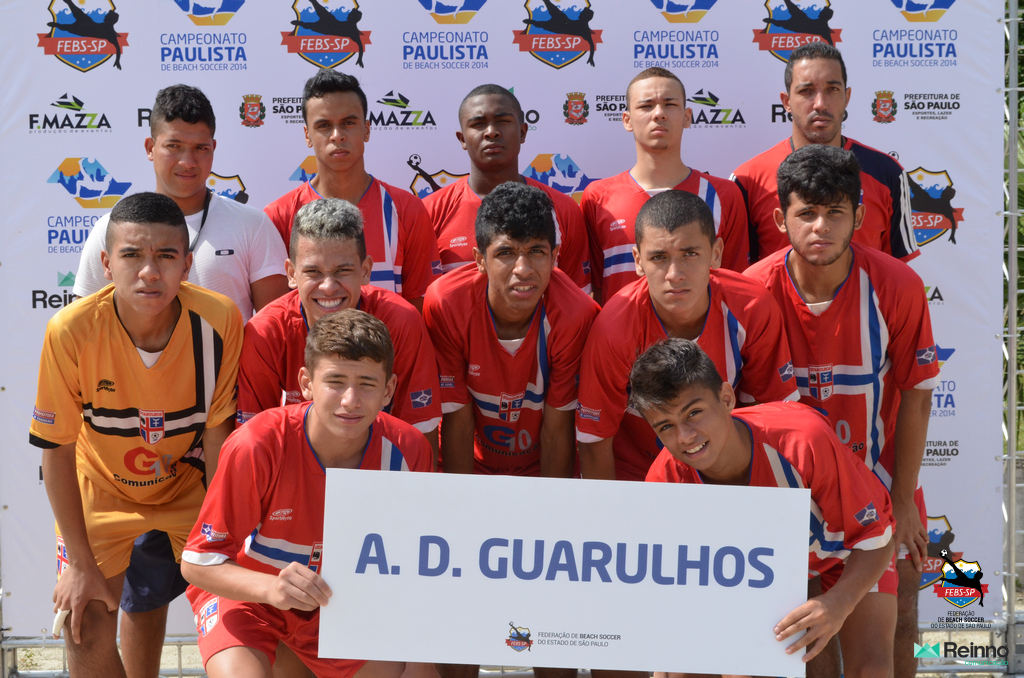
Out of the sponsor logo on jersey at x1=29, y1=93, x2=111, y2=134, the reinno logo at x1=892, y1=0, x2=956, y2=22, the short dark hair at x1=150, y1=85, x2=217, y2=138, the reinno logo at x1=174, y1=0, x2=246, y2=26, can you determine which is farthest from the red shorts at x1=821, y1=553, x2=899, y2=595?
the sponsor logo on jersey at x1=29, y1=93, x2=111, y2=134

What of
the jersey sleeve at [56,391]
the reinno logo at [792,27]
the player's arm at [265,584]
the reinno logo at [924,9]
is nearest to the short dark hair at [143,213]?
the jersey sleeve at [56,391]

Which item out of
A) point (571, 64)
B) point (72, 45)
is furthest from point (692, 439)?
point (72, 45)

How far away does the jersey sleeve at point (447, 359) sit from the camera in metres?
3.46

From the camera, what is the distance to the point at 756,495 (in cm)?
246

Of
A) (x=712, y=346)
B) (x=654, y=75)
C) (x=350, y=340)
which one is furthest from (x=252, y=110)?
(x=712, y=346)

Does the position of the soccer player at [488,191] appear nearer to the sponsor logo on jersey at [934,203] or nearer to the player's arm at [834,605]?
the player's arm at [834,605]

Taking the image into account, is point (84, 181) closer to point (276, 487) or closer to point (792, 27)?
point (276, 487)

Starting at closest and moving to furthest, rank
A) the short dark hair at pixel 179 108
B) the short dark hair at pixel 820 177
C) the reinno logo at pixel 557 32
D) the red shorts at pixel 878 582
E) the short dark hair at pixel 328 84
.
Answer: the red shorts at pixel 878 582, the short dark hair at pixel 820 177, the short dark hair at pixel 179 108, the short dark hair at pixel 328 84, the reinno logo at pixel 557 32

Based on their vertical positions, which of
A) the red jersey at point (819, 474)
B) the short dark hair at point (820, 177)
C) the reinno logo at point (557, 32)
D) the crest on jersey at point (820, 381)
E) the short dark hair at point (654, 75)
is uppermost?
the reinno logo at point (557, 32)

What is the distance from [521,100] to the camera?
455 cm

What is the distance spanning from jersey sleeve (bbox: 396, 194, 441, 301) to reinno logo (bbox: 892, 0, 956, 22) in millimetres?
2874

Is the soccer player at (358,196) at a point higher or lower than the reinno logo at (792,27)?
lower

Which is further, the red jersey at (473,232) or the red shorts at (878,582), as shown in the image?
the red jersey at (473,232)

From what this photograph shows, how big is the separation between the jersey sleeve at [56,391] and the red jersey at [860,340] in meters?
2.77
